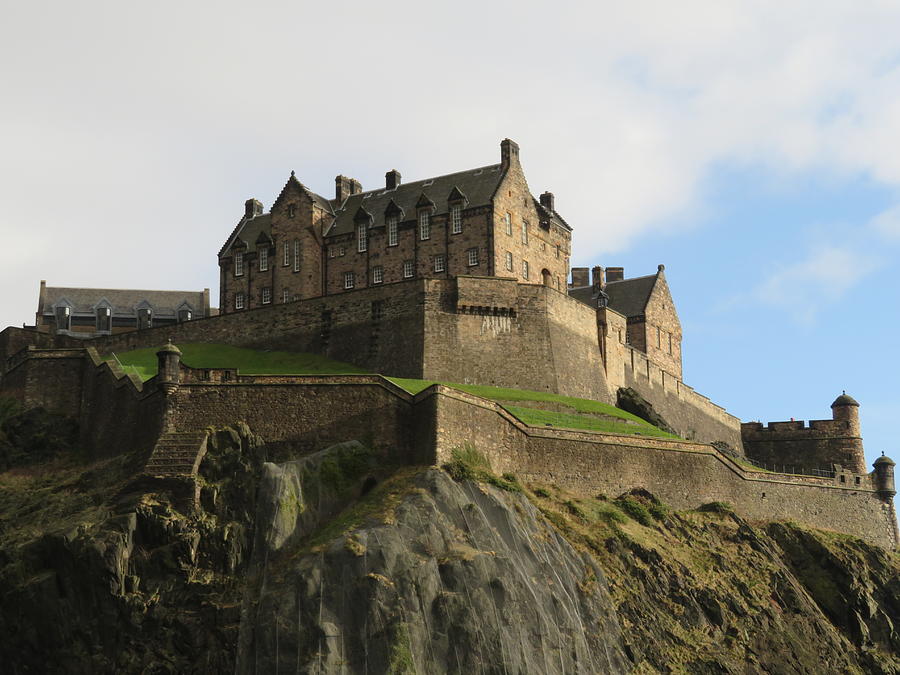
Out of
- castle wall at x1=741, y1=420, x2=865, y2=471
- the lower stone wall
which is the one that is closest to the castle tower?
castle wall at x1=741, y1=420, x2=865, y2=471

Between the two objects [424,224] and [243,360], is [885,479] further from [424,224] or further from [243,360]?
[243,360]

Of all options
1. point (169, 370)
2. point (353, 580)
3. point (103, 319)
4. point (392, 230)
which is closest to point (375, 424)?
point (169, 370)

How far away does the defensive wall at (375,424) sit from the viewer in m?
59.4

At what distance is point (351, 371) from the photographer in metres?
72.2

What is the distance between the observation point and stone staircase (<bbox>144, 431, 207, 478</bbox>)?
55.9 m

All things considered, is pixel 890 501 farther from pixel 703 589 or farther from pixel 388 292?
pixel 388 292

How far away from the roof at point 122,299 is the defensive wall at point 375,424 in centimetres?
3177

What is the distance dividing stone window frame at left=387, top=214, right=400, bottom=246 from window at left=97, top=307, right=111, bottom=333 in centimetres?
2818

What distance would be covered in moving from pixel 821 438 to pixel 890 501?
812 centimetres

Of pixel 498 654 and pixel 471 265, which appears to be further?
pixel 471 265

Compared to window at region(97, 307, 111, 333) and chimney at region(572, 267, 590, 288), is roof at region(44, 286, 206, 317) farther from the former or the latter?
chimney at region(572, 267, 590, 288)

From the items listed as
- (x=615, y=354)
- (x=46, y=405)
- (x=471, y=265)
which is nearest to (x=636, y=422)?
(x=615, y=354)

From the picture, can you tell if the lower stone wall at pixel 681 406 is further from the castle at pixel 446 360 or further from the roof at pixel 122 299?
the roof at pixel 122 299

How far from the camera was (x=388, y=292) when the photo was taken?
75375 millimetres
